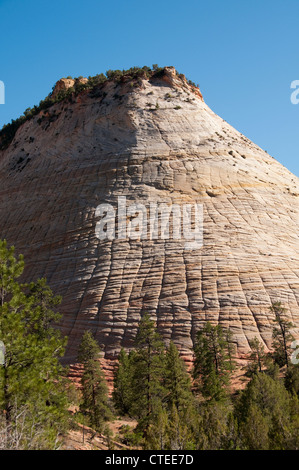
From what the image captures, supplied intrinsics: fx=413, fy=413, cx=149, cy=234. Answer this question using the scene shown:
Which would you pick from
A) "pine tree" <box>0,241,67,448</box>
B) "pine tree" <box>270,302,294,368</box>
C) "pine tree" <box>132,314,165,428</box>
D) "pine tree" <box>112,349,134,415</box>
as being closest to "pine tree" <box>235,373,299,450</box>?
"pine tree" <box>132,314,165,428</box>

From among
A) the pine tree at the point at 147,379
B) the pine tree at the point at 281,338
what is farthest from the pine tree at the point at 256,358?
the pine tree at the point at 147,379

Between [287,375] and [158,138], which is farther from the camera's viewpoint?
[158,138]

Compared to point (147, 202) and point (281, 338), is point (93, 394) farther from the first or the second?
point (147, 202)

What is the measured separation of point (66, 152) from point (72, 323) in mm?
20913

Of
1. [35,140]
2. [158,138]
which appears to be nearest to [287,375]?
[158,138]

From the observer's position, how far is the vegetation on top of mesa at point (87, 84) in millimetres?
47844

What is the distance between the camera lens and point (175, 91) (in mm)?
46656

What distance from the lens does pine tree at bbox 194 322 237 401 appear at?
22.0 metres

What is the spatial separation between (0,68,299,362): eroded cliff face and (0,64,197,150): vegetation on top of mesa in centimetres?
119

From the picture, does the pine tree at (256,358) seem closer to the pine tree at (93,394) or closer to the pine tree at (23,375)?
the pine tree at (93,394)

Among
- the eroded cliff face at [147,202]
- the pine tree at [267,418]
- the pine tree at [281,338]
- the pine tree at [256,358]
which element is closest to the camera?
the pine tree at [267,418]

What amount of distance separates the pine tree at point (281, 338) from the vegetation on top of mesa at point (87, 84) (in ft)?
104

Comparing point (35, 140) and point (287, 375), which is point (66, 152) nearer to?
point (35, 140)

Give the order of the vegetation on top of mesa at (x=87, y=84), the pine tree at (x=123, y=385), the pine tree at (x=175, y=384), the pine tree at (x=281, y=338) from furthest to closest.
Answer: the vegetation on top of mesa at (x=87, y=84), the pine tree at (x=281, y=338), the pine tree at (x=123, y=385), the pine tree at (x=175, y=384)
